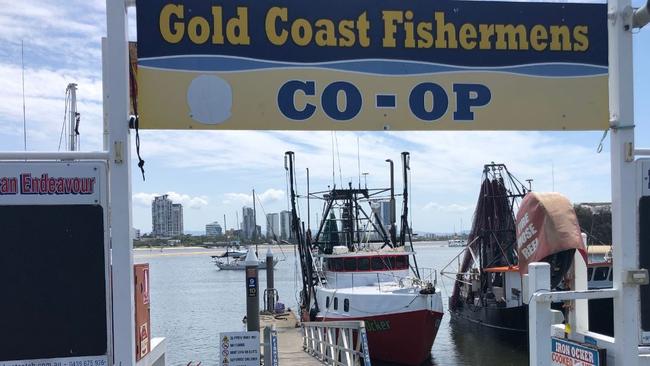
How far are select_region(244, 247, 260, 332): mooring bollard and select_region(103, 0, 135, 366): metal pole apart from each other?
51.9ft

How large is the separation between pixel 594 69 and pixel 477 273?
3396 cm

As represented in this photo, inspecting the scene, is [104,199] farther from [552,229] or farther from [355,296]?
[355,296]

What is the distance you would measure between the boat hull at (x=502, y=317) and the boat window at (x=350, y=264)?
975 cm

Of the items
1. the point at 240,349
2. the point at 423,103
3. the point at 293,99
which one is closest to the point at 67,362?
the point at 293,99

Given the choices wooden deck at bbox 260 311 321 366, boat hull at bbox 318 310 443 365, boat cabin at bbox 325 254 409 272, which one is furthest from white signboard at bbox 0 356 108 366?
boat cabin at bbox 325 254 409 272

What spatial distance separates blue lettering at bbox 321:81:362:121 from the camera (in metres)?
4.29

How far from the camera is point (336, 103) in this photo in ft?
14.1

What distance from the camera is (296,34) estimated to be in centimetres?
428

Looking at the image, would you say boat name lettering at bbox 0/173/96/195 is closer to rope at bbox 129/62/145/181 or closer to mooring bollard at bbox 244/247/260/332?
rope at bbox 129/62/145/181

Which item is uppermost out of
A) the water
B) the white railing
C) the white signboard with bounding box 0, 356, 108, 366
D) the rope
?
the rope

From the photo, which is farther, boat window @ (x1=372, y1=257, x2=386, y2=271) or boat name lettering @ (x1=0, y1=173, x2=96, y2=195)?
boat window @ (x1=372, y1=257, x2=386, y2=271)

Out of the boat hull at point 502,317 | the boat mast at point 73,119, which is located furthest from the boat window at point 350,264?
the boat mast at point 73,119

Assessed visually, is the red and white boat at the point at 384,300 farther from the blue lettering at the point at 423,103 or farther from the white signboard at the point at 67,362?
the white signboard at the point at 67,362

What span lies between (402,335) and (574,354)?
60.3 ft
